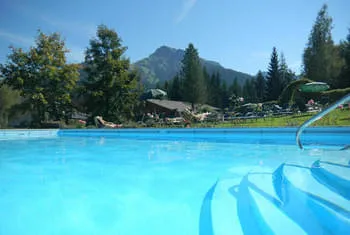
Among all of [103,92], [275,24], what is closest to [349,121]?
[275,24]

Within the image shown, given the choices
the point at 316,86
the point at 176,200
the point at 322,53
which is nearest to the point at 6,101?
the point at 176,200

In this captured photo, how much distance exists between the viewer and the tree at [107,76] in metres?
20.7

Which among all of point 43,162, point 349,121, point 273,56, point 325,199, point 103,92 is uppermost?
point 273,56

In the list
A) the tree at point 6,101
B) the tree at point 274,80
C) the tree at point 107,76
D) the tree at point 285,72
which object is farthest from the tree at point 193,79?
the tree at point 6,101

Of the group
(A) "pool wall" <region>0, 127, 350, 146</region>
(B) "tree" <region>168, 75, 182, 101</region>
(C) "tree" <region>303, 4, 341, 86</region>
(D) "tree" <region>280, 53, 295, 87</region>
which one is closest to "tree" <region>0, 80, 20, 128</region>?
(A) "pool wall" <region>0, 127, 350, 146</region>

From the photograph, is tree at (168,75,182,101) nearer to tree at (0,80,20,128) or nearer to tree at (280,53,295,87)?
tree at (280,53,295,87)

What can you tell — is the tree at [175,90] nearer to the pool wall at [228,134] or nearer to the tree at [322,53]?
the tree at [322,53]

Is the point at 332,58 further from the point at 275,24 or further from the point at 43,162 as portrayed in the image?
the point at 43,162

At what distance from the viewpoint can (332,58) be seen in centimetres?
2881

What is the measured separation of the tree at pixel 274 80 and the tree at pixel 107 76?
22.2m

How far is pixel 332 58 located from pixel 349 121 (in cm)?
2533

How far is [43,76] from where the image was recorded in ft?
60.1

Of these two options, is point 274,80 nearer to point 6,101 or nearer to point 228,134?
point 228,134

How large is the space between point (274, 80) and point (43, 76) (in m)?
30.1
